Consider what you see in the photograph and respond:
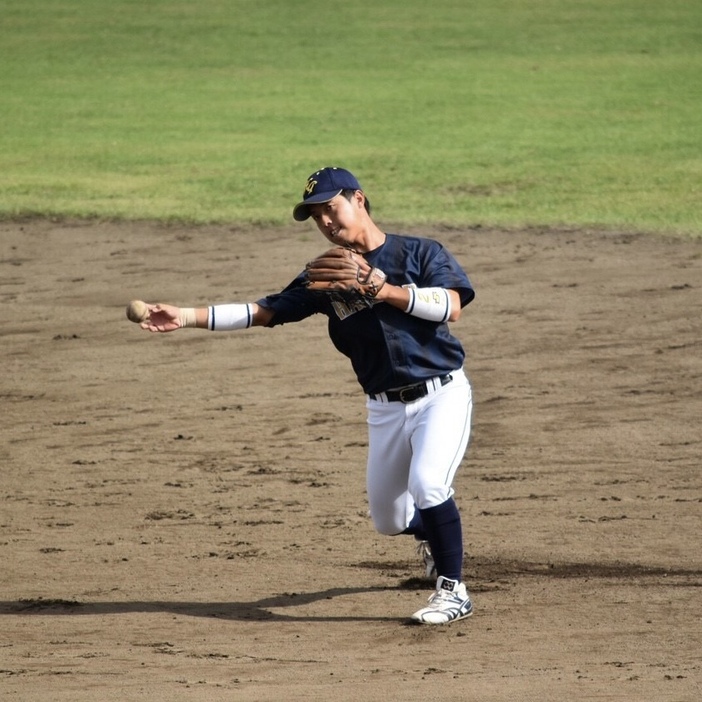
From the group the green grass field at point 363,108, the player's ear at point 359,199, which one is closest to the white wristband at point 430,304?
the player's ear at point 359,199

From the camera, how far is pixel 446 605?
16.9ft

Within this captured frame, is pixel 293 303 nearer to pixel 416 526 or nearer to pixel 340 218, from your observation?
pixel 340 218

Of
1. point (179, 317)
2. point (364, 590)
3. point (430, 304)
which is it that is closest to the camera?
point (430, 304)

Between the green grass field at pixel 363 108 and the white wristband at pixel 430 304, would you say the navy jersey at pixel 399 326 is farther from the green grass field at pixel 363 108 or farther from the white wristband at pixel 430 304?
the green grass field at pixel 363 108

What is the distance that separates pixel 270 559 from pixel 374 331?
145 centimetres

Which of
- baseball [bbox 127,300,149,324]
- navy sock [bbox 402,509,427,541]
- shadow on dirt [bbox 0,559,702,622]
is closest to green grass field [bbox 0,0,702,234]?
shadow on dirt [bbox 0,559,702,622]

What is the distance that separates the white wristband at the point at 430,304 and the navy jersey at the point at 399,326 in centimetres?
12

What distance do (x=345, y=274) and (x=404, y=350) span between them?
46 centimetres

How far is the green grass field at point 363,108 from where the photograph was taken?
47.4 ft

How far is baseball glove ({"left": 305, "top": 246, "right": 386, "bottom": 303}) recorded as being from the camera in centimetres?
483

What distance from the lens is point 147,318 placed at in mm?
5191

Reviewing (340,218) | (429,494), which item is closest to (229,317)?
(340,218)

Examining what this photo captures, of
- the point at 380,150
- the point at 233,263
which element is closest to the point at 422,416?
the point at 233,263

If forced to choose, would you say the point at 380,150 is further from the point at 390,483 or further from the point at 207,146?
the point at 390,483
